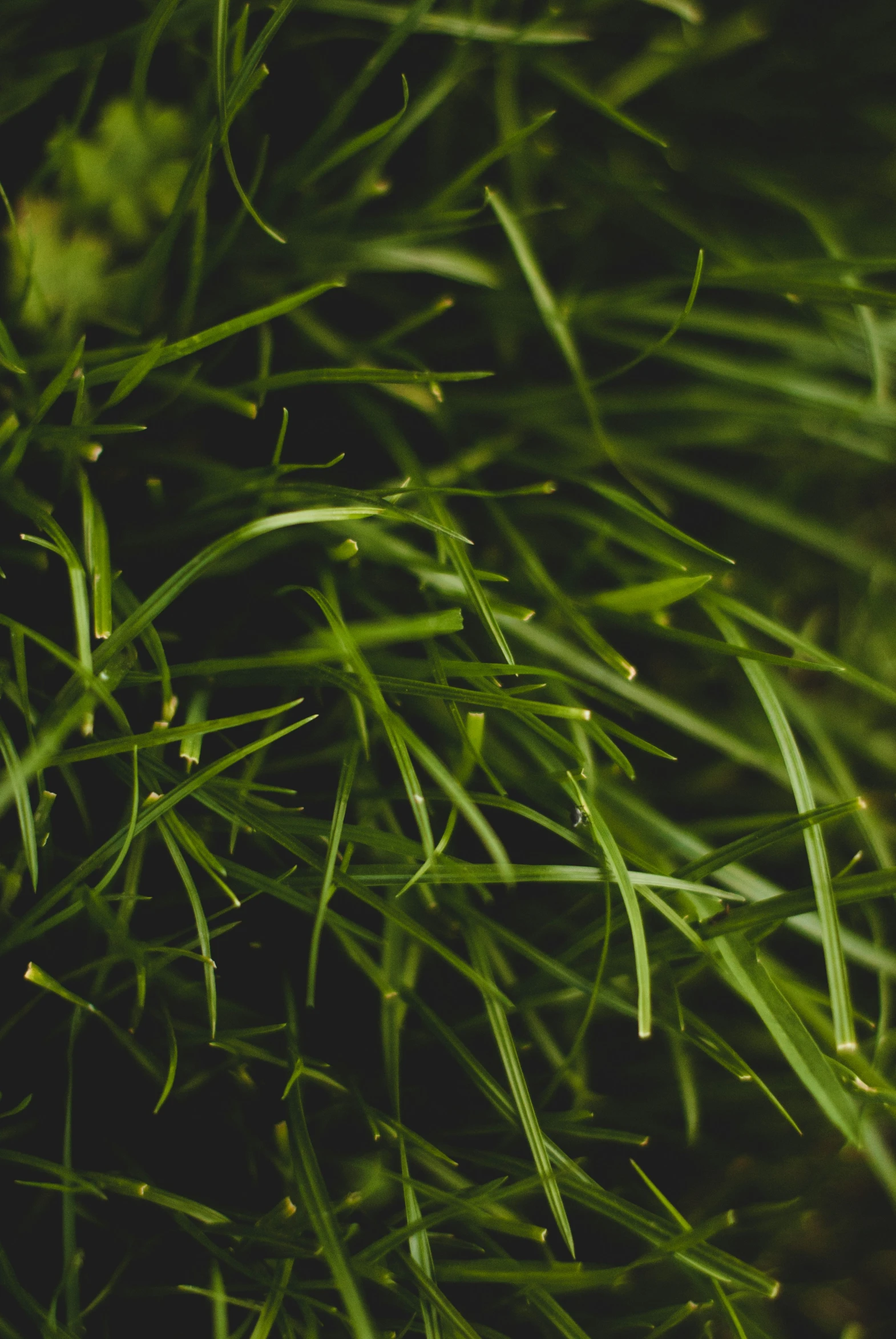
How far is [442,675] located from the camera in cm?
66

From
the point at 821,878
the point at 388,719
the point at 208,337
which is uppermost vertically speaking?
the point at 208,337

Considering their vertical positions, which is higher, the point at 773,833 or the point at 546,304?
the point at 546,304

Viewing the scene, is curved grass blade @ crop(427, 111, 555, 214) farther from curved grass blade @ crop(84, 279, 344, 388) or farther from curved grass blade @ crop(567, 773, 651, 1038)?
curved grass blade @ crop(567, 773, 651, 1038)

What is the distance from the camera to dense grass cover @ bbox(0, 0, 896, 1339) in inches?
25.3

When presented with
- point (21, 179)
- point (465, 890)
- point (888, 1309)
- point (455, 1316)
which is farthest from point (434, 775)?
point (888, 1309)

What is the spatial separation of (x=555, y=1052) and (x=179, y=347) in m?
0.60

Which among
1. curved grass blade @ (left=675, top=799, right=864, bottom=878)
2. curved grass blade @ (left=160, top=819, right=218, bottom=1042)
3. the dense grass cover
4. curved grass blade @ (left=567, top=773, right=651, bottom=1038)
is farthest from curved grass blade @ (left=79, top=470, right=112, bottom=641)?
curved grass blade @ (left=675, top=799, right=864, bottom=878)

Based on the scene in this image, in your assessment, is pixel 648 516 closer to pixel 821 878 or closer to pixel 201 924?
pixel 821 878

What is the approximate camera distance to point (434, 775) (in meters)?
0.64

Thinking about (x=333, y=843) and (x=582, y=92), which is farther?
(x=582, y=92)

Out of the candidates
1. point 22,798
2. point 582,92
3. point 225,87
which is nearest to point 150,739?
point 22,798

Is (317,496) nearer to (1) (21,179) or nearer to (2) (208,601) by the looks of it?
(2) (208,601)

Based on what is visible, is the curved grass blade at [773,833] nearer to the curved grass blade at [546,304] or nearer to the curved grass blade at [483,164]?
the curved grass blade at [546,304]

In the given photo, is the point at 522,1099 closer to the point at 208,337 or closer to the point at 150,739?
the point at 150,739
